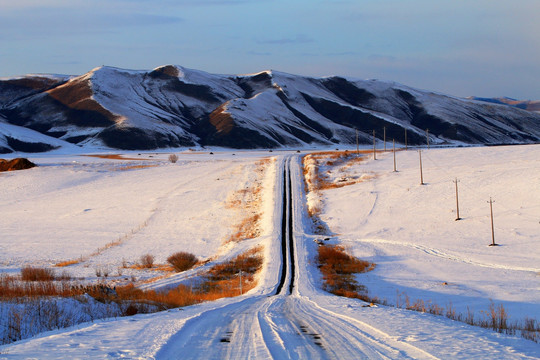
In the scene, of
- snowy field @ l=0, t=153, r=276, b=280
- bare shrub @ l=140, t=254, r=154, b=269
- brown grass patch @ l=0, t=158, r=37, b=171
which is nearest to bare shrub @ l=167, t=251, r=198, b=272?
bare shrub @ l=140, t=254, r=154, b=269

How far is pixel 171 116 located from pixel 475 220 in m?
145

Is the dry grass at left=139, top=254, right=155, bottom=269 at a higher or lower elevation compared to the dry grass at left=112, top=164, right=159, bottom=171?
lower

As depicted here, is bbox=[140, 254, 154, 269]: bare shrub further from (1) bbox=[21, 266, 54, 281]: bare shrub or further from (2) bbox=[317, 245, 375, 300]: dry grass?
(2) bbox=[317, 245, 375, 300]: dry grass

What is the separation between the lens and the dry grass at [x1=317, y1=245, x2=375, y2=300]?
22484 mm

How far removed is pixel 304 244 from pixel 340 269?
656cm

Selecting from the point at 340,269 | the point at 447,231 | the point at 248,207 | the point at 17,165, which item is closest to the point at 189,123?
the point at 17,165

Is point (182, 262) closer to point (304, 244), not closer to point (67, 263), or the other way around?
point (67, 263)

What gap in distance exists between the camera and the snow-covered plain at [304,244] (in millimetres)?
8484

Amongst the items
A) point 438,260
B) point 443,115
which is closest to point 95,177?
point 438,260

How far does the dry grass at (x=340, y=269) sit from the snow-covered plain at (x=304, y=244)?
84cm

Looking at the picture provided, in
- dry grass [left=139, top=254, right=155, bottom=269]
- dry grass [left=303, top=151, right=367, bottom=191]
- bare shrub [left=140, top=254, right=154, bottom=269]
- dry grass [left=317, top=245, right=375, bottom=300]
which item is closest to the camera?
dry grass [left=317, top=245, right=375, bottom=300]

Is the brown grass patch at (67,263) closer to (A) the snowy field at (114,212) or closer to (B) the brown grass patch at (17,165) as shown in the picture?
(A) the snowy field at (114,212)

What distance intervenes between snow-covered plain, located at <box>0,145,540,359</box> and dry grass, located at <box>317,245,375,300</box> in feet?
2.75

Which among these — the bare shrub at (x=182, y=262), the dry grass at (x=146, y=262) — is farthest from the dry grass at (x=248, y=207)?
the dry grass at (x=146, y=262)
